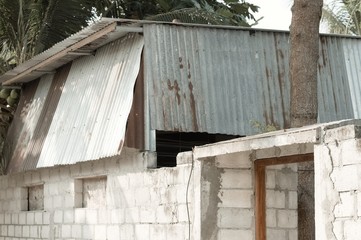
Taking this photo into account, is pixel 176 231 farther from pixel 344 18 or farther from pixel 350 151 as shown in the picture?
pixel 344 18

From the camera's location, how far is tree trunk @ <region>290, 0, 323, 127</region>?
11.5m

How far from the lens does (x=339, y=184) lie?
7.63m

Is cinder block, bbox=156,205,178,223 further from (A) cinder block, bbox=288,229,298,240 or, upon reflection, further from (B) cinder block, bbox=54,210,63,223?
(B) cinder block, bbox=54,210,63,223

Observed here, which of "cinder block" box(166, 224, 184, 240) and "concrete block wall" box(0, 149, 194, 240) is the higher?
"concrete block wall" box(0, 149, 194, 240)

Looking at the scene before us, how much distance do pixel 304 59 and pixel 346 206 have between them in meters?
4.24

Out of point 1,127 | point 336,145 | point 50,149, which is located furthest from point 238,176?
point 1,127

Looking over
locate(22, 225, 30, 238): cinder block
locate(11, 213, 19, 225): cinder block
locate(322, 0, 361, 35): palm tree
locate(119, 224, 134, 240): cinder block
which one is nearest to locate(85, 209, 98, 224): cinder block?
locate(119, 224, 134, 240): cinder block

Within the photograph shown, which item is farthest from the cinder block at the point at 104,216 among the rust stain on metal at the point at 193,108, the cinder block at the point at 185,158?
the cinder block at the point at 185,158

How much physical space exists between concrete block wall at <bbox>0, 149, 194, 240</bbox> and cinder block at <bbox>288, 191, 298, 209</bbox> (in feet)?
3.72

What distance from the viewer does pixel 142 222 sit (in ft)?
38.7

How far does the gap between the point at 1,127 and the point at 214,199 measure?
362 inches

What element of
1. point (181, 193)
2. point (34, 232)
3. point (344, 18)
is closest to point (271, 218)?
point (181, 193)

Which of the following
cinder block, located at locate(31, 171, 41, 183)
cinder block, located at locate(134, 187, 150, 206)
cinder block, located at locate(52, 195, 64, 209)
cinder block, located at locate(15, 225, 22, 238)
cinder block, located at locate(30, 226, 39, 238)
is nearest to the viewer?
cinder block, located at locate(134, 187, 150, 206)

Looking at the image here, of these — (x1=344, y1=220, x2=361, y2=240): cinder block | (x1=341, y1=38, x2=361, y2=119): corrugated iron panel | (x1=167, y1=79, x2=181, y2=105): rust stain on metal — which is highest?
(x1=341, y1=38, x2=361, y2=119): corrugated iron panel
